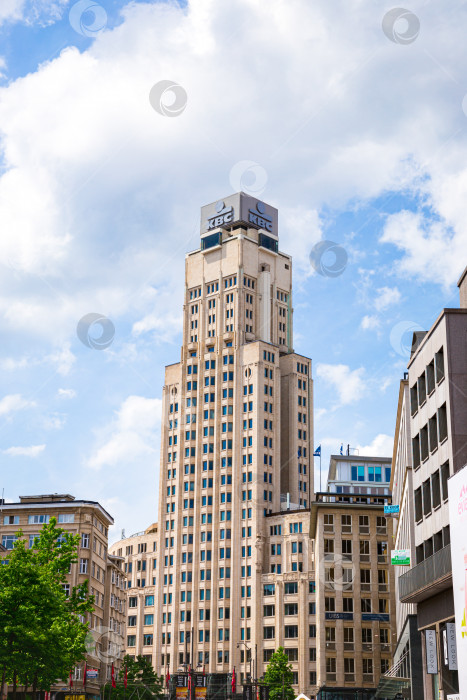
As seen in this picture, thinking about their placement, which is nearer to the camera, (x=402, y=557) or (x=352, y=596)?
(x=402, y=557)

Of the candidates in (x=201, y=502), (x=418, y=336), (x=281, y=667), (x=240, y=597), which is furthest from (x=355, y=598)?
(x=418, y=336)

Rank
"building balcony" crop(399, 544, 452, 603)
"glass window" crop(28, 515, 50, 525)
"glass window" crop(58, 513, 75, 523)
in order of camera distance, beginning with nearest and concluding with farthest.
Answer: "building balcony" crop(399, 544, 452, 603)
"glass window" crop(58, 513, 75, 523)
"glass window" crop(28, 515, 50, 525)

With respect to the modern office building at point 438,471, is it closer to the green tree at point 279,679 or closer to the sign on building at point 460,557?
the sign on building at point 460,557

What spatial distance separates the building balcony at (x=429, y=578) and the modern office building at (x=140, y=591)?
355ft

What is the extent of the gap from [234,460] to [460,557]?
116 meters

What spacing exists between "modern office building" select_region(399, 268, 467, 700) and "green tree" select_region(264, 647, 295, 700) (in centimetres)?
7054

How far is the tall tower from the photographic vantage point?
13538 cm

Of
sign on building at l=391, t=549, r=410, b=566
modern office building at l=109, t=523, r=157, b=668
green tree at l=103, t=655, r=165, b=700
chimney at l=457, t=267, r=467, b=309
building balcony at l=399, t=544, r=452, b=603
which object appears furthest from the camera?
modern office building at l=109, t=523, r=157, b=668

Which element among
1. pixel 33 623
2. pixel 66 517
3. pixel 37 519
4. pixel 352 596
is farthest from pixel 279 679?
pixel 33 623

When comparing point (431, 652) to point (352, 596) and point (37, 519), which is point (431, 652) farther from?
point (352, 596)

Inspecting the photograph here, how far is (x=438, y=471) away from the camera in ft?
132

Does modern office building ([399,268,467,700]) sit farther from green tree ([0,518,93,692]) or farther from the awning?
green tree ([0,518,93,692])

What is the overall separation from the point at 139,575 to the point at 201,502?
1811cm

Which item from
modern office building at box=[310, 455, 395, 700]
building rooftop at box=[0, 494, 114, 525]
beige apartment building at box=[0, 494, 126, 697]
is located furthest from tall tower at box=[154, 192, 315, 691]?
building rooftop at box=[0, 494, 114, 525]
